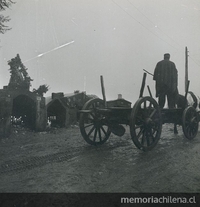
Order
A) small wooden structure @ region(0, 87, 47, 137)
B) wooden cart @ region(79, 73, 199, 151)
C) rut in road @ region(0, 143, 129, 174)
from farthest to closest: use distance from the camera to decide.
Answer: small wooden structure @ region(0, 87, 47, 137)
wooden cart @ region(79, 73, 199, 151)
rut in road @ region(0, 143, 129, 174)

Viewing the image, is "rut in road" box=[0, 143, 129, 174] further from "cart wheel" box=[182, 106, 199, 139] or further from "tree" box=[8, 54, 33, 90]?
"tree" box=[8, 54, 33, 90]

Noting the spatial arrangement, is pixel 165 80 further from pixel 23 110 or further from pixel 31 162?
pixel 23 110

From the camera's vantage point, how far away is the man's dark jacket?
658 centimetres

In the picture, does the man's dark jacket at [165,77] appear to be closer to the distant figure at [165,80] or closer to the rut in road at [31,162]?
the distant figure at [165,80]

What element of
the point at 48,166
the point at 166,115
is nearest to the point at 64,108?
the point at 166,115

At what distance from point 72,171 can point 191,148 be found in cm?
347

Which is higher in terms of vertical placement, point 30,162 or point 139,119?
point 139,119

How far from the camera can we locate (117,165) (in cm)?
399

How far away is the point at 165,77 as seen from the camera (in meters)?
6.56

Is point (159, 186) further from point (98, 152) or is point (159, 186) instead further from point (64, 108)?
point (64, 108)

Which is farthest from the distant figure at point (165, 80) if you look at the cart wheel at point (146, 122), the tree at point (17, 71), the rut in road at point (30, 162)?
the tree at point (17, 71)

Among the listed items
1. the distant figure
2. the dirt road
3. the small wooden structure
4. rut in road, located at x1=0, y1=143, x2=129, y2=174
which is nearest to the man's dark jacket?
the distant figure

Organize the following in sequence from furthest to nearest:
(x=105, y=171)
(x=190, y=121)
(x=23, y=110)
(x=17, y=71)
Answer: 1. (x=17, y=71)
2. (x=23, y=110)
3. (x=190, y=121)
4. (x=105, y=171)

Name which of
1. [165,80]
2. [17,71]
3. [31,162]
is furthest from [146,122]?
[17,71]
